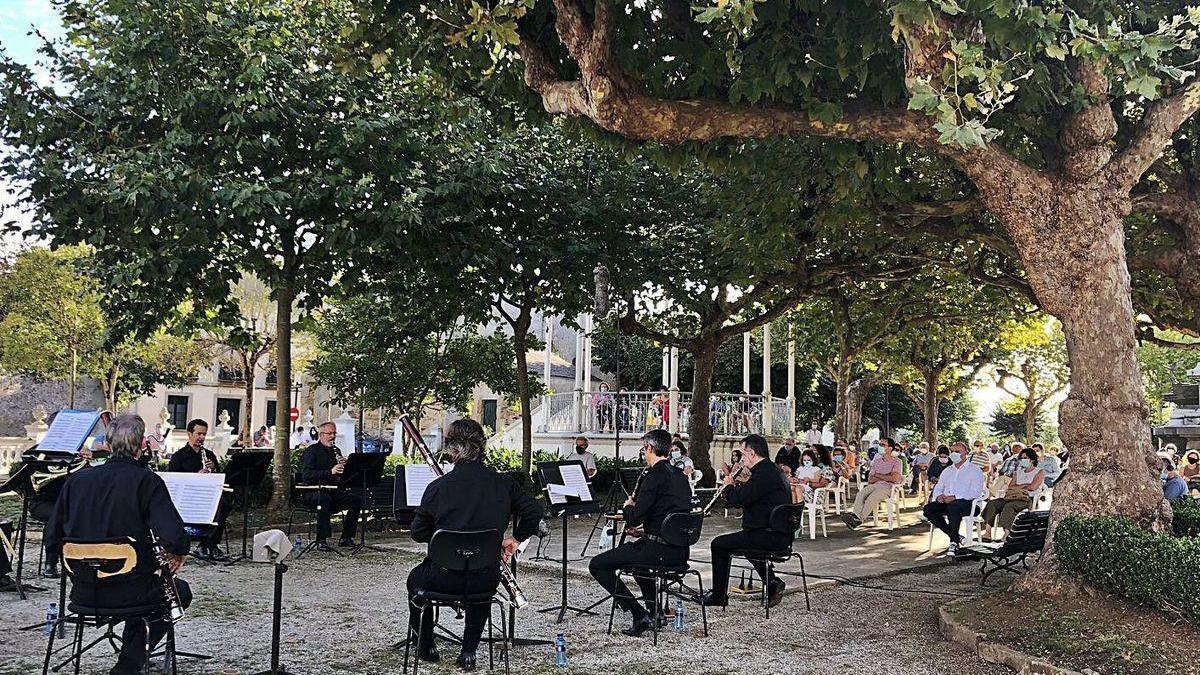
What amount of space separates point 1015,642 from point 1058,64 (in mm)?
5011

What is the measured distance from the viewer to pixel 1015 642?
23.2 ft

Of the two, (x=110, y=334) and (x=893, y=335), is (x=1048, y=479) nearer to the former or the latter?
(x=893, y=335)

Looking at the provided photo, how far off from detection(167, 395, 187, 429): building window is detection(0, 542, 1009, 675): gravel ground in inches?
1634

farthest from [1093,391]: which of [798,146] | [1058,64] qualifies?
[798,146]

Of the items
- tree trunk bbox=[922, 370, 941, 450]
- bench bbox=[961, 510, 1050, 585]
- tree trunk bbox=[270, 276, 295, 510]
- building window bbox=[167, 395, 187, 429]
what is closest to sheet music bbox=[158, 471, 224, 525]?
bench bbox=[961, 510, 1050, 585]

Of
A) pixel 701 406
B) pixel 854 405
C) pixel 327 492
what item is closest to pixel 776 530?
pixel 327 492

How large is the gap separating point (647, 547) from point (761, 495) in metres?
1.42

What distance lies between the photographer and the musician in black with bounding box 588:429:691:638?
7.71 metres

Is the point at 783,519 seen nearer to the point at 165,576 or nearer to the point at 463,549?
the point at 463,549

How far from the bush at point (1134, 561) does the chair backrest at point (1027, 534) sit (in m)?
1.41

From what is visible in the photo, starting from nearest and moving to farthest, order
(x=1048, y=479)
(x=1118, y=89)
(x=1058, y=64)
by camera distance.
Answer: (x=1058, y=64), (x=1118, y=89), (x=1048, y=479)

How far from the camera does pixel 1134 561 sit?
282 inches

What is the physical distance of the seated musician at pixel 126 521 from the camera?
5.51 meters

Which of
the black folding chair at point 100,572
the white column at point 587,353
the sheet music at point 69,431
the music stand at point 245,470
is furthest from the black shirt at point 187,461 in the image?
the white column at point 587,353
